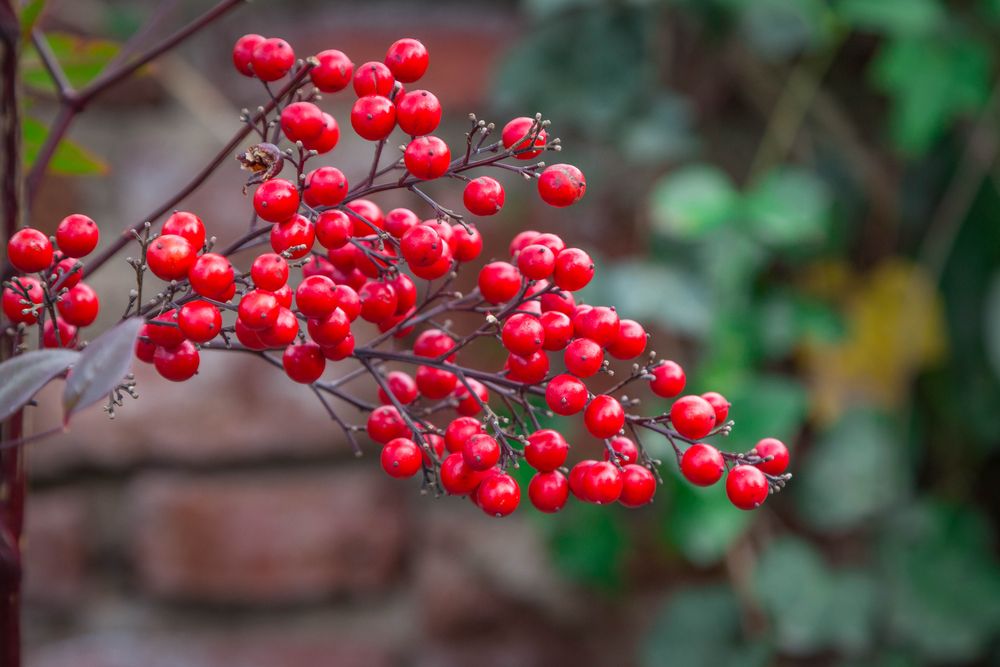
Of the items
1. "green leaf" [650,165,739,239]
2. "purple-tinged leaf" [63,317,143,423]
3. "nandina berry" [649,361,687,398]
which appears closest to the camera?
"purple-tinged leaf" [63,317,143,423]

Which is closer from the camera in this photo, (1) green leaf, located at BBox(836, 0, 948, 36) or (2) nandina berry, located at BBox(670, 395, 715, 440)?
(2) nandina berry, located at BBox(670, 395, 715, 440)

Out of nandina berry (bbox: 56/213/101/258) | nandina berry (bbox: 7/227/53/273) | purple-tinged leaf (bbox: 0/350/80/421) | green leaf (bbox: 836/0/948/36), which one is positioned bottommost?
purple-tinged leaf (bbox: 0/350/80/421)

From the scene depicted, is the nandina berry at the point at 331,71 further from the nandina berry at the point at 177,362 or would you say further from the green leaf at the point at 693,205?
the green leaf at the point at 693,205

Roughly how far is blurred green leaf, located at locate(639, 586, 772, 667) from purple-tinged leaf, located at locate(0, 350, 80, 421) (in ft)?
2.18

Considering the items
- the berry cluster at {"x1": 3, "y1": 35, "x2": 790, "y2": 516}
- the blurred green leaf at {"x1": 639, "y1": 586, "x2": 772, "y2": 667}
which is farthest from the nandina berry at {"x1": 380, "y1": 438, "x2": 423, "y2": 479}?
the blurred green leaf at {"x1": 639, "y1": 586, "x2": 772, "y2": 667}

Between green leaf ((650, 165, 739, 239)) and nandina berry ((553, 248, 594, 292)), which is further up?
green leaf ((650, 165, 739, 239))

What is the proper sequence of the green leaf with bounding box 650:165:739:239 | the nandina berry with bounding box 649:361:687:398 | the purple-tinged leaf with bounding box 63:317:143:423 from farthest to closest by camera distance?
the green leaf with bounding box 650:165:739:239
the nandina berry with bounding box 649:361:687:398
the purple-tinged leaf with bounding box 63:317:143:423

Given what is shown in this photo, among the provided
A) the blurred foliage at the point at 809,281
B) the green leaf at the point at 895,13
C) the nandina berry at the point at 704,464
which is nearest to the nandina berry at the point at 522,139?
the nandina berry at the point at 704,464

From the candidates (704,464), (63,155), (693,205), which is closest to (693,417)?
(704,464)

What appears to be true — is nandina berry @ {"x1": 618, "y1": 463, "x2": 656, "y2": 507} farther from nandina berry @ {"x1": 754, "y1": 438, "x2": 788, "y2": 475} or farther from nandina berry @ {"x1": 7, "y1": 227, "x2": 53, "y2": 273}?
nandina berry @ {"x1": 7, "y1": 227, "x2": 53, "y2": 273}

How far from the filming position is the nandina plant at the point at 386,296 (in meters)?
0.25

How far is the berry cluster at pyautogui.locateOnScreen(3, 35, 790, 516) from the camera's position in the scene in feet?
0.81

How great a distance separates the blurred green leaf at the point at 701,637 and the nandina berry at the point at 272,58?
64 centimetres

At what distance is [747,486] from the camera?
277 millimetres
